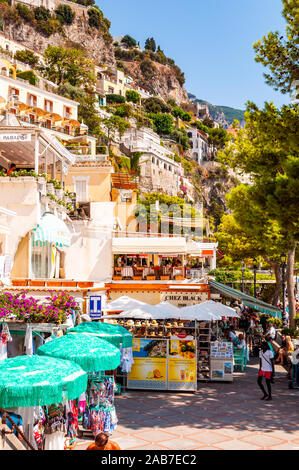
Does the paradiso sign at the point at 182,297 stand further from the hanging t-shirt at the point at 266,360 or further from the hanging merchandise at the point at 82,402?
the hanging merchandise at the point at 82,402

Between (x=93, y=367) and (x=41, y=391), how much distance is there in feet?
7.11

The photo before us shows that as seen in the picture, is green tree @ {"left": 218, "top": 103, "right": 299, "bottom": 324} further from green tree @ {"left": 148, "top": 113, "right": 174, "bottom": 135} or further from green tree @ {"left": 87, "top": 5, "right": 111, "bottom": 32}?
green tree @ {"left": 87, "top": 5, "right": 111, "bottom": 32}

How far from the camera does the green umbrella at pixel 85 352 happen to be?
764cm

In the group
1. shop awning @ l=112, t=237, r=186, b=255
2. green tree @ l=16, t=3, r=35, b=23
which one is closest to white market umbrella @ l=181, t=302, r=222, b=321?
shop awning @ l=112, t=237, r=186, b=255

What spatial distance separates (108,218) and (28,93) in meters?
31.4

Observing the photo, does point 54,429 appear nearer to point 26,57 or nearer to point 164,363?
point 164,363

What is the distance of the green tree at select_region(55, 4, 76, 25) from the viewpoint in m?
101

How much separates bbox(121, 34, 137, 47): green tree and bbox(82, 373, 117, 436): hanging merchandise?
506 feet

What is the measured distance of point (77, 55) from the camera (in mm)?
70125

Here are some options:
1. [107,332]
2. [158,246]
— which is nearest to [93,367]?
[107,332]

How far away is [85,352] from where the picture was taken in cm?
778

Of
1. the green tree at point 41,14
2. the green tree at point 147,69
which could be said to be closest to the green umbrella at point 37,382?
the green tree at point 41,14

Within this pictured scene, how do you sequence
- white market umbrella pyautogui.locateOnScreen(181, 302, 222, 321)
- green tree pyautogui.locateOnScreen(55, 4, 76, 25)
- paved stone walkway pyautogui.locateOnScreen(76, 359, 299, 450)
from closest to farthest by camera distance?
paved stone walkway pyautogui.locateOnScreen(76, 359, 299, 450)
white market umbrella pyautogui.locateOnScreen(181, 302, 222, 321)
green tree pyautogui.locateOnScreen(55, 4, 76, 25)
